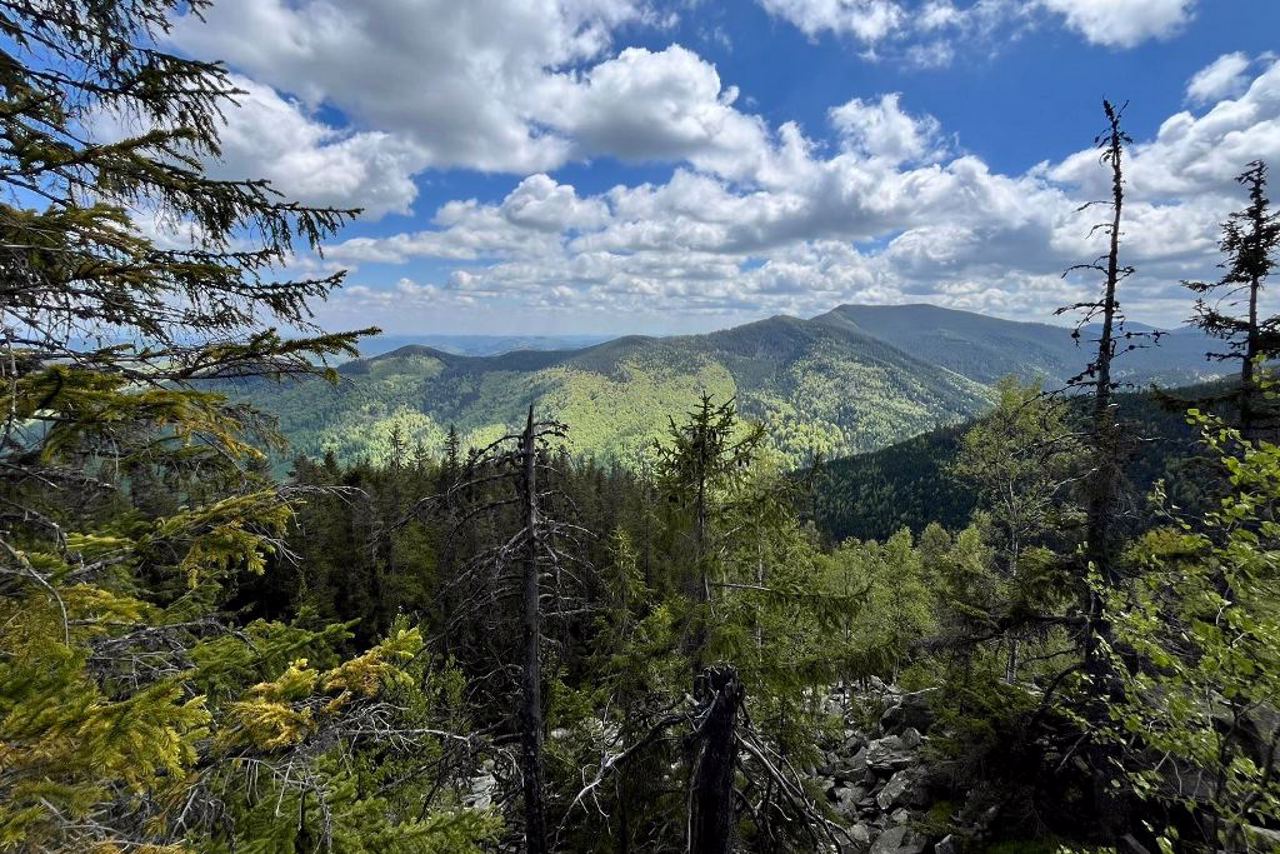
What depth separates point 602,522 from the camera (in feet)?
156

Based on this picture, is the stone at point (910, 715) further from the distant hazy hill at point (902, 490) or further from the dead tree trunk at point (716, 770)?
the distant hazy hill at point (902, 490)

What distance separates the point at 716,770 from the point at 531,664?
21.0 feet

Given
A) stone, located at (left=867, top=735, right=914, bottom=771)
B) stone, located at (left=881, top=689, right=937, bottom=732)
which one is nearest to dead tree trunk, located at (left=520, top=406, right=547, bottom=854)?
stone, located at (left=867, top=735, right=914, bottom=771)

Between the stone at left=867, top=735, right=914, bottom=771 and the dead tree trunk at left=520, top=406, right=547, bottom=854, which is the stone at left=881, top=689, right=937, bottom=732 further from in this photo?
the dead tree trunk at left=520, top=406, right=547, bottom=854

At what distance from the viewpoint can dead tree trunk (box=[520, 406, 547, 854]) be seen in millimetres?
9109

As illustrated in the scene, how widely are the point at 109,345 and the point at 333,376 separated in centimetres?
167

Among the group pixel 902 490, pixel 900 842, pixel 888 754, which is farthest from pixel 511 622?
pixel 902 490

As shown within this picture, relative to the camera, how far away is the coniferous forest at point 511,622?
13.0ft

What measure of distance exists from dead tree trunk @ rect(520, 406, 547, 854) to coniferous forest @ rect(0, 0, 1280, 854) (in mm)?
53

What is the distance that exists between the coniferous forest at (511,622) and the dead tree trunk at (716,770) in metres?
0.02

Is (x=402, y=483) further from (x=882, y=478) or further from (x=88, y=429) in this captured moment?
(x=882, y=478)

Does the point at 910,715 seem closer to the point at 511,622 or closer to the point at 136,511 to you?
the point at 511,622

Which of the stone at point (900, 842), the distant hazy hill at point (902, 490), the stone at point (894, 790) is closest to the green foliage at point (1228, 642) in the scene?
the stone at point (900, 842)

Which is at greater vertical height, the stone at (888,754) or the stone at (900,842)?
the stone at (900,842)
